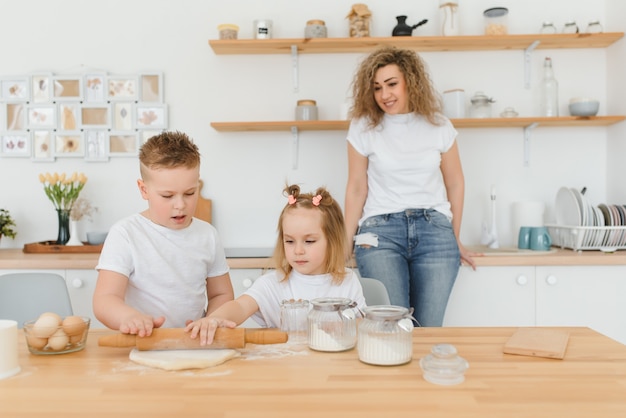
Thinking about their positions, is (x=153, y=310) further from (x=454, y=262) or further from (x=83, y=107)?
(x=83, y=107)

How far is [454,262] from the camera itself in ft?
7.11

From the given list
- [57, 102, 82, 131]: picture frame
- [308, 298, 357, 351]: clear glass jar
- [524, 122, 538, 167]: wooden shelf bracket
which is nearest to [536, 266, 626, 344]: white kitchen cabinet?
[524, 122, 538, 167]: wooden shelf bracket

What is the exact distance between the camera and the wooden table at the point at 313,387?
2.61 feet

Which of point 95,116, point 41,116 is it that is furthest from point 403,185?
point 41,116

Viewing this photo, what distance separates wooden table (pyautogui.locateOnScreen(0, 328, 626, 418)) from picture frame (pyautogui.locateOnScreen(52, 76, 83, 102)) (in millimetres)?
2113

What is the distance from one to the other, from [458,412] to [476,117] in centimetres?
211

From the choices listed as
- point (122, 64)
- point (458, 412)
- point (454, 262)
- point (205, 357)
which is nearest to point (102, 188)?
point (122, 64)

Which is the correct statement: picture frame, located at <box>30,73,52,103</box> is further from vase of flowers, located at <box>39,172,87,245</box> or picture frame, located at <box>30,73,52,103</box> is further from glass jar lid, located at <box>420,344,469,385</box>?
glass jar lid, located at <box>420,344,469,385</box>

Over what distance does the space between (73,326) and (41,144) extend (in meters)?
2.12

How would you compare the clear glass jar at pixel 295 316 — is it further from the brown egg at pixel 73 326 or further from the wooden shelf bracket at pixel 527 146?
the wooden shelf bracket at pixel 527 146

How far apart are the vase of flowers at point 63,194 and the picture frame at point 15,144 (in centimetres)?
27

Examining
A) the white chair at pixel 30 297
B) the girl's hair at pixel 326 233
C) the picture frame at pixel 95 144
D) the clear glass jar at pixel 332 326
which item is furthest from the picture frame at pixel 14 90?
the clear glass jar at pixel 332 326

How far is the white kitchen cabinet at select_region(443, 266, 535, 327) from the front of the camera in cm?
238

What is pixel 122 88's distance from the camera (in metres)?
2.89
